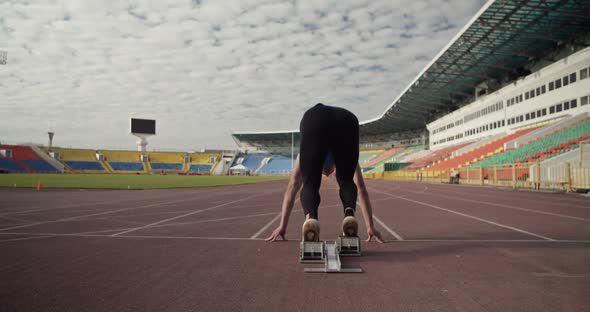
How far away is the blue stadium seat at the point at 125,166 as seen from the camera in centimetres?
8219

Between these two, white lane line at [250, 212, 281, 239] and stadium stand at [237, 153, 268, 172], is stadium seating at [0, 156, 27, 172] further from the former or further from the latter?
white lane line at [250, 212, 281, 239]

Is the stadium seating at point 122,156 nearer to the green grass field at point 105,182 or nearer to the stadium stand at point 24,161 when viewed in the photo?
the stadium stand at point 24,161

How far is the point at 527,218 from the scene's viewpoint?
7.07 meters

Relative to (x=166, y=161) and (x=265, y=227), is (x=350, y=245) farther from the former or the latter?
(x=166, y=161)

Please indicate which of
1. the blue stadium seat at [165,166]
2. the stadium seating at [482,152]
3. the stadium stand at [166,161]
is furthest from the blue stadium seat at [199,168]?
the stadium seating at [482,152]

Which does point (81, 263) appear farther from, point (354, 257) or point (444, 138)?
point (444, 138)

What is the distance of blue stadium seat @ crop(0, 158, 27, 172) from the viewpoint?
61.8 m

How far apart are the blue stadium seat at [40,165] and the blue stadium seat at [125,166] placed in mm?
13455

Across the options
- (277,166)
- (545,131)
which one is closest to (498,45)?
(545,131)

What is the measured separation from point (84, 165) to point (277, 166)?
47.0 metres

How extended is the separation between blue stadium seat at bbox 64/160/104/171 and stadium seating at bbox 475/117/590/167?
8037 cm

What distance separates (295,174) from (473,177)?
29.7 meters

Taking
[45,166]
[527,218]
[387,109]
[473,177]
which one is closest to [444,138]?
[387,109]

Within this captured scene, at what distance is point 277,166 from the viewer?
9631 centimetres
